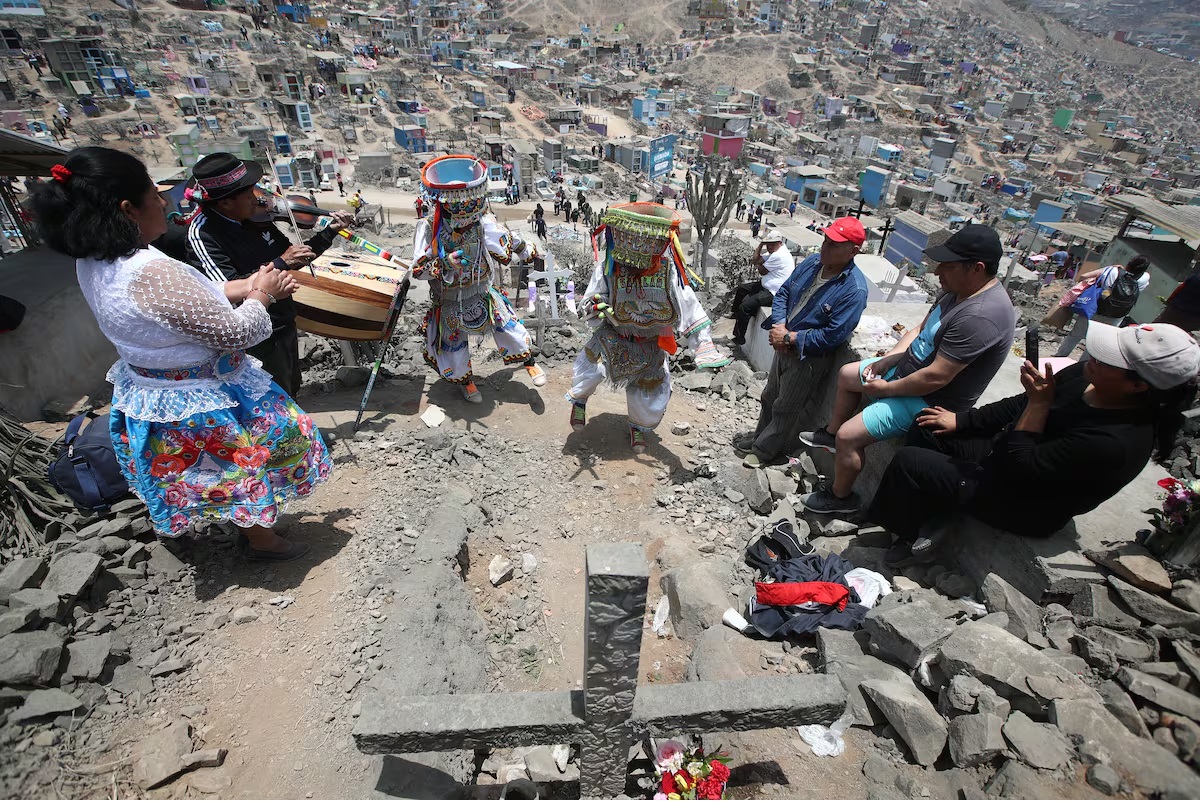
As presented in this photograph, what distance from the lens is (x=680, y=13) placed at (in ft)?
245

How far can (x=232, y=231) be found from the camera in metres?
3.55

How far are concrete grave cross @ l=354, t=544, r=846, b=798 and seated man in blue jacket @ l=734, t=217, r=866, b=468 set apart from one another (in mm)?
2576

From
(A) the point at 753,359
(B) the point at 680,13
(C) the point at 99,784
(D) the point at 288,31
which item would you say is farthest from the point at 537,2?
(C) the point at 99,784

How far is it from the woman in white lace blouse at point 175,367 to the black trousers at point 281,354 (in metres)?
1.26

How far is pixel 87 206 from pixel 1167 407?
4.57m

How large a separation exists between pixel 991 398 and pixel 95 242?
18.6 feet

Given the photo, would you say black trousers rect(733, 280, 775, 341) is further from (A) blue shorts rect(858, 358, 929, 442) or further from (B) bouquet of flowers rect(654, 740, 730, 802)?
(B) bouquet of flowers rect(654, 740, 730, 802)

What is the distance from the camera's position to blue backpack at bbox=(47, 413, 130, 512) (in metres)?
3.00

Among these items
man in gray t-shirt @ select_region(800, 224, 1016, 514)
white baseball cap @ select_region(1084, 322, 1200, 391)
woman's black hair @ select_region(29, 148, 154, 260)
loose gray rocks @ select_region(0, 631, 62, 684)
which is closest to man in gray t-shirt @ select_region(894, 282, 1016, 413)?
man in gray t-shirt @ select_region(800, 224, 1016, 514)

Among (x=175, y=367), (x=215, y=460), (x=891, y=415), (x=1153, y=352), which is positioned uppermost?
(x=1153, y=352)

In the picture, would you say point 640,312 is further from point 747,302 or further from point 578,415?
point 747,302

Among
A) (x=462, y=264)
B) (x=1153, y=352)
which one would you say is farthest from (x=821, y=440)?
(x=462, y=264)

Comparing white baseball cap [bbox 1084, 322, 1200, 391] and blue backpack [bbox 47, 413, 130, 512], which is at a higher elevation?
white baseball cap [bbox 1084, 322, 1200, 391]

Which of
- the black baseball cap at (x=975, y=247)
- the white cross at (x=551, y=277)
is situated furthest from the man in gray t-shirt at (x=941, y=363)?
the white cross at (x=551, y=277)
